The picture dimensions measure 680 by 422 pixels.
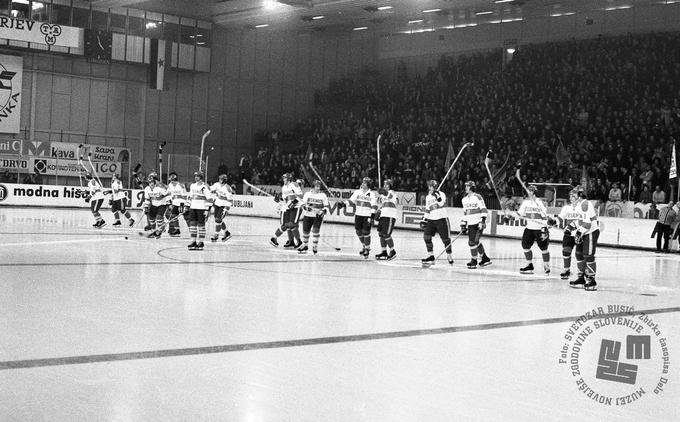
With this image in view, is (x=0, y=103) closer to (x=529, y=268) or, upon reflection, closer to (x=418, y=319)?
(x=529, y=268)

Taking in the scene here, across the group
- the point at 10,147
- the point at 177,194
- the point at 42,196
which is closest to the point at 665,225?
the point at 177,194

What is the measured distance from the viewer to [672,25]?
39375mm

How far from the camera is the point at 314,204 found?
20391mm

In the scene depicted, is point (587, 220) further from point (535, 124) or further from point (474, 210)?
point (535, 124)

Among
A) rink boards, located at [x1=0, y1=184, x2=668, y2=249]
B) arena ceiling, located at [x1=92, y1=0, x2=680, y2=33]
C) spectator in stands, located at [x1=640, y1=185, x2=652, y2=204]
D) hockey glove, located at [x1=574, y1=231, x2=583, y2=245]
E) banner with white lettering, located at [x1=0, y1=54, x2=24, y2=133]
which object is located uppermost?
arena ceiling, located at [x1=92, y1=0, x2=680, y2=33]

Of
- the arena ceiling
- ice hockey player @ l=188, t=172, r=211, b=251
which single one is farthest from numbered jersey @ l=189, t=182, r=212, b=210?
the arena ceiling

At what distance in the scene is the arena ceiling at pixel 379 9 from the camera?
41.2m

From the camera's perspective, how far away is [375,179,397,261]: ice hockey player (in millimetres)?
19438

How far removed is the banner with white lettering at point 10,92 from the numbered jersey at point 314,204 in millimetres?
29317

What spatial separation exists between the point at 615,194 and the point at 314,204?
13.6m

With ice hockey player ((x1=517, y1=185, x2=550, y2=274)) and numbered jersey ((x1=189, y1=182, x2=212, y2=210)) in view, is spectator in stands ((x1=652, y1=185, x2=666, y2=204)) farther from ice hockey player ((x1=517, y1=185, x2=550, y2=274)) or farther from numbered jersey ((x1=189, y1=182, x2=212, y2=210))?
numbered jersey ((x1=189, y1=182, x2=212, y2=210))

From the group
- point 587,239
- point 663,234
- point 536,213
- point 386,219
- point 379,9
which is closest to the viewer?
point 587,239

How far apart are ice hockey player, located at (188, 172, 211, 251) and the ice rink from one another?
10.7 ft

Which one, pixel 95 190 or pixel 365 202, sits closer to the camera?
pixel 365 202
